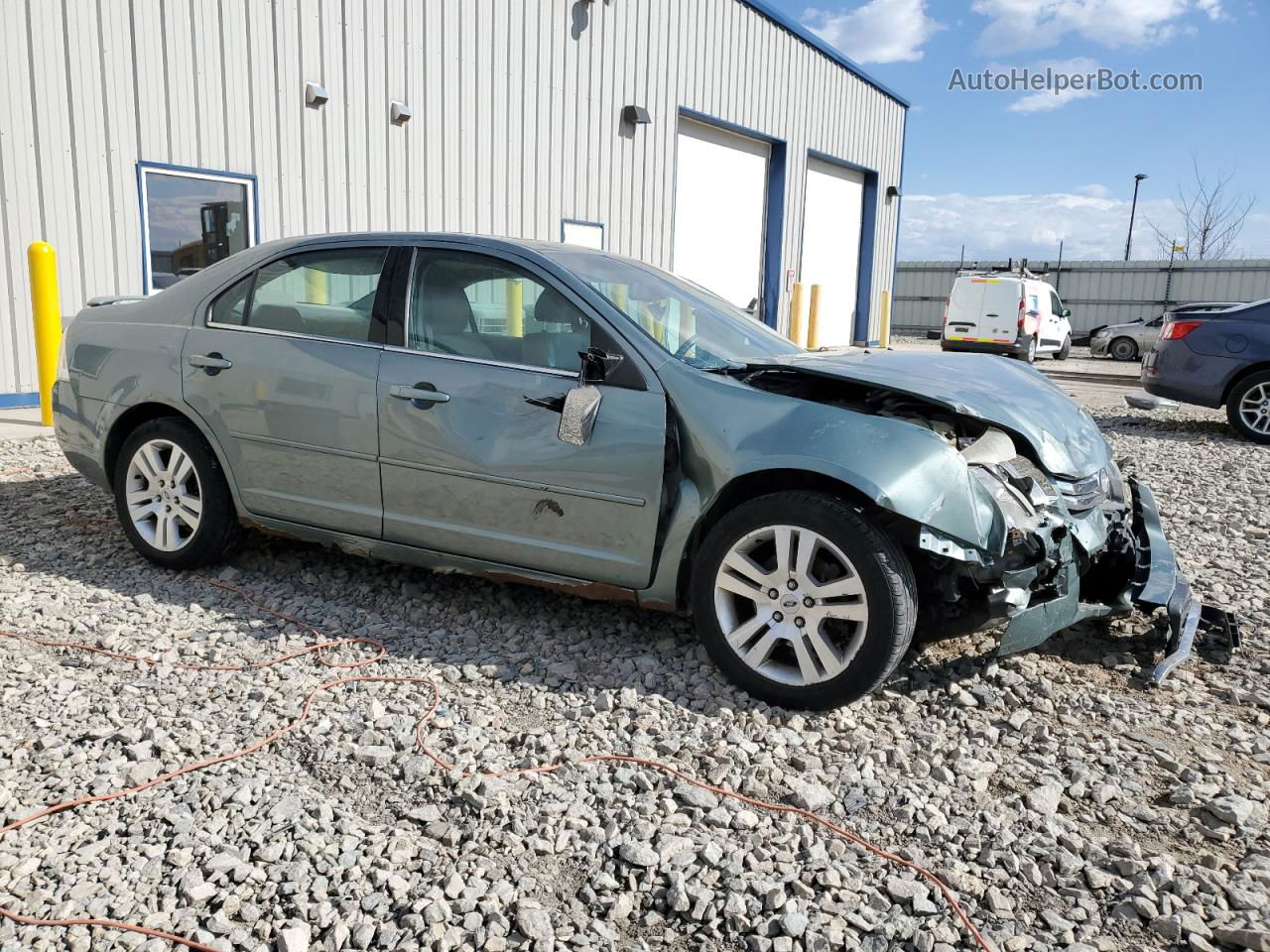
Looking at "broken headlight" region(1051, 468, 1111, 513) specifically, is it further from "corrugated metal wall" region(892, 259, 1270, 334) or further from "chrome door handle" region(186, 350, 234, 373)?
"corrugated metal wall" region(892, 259, 1270, 334)

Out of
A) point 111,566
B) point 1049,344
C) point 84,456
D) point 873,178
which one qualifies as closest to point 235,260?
point 84,456

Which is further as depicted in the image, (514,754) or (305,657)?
(305,657)

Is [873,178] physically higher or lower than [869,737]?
higher

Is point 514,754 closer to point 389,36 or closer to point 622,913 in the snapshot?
point 622,913

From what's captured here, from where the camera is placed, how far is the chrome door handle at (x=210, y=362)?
433cm

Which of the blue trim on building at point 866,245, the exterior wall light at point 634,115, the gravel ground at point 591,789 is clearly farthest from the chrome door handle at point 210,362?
the blue trim on building at point 866,245

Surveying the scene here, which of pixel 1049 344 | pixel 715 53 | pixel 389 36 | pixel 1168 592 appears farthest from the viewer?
pixel 1049 344

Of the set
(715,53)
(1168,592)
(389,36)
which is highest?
(715,53)

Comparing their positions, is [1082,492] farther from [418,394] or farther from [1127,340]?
[1127,340]

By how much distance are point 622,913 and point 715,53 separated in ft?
52.3

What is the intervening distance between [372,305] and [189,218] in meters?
6.67

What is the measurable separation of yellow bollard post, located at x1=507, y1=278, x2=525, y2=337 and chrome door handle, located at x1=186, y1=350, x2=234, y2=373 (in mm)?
1334

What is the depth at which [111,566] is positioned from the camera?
473cm

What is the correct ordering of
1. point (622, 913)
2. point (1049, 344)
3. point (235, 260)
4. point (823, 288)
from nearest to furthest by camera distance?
point (622, 913), point (235, 260), point (823, 288), point (1049, 344)
